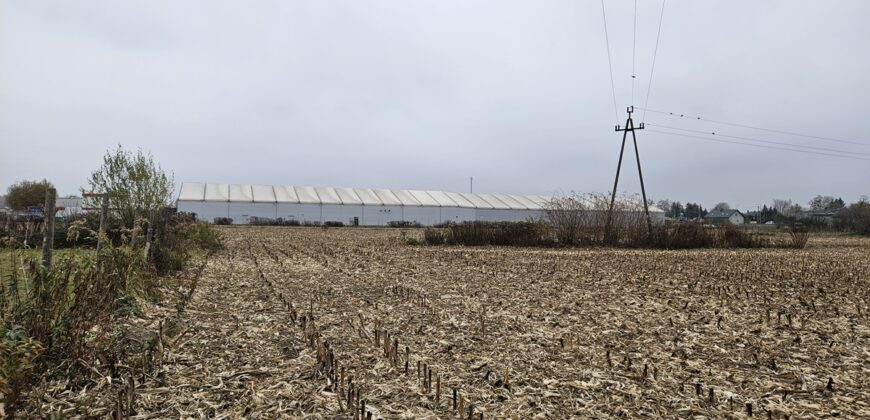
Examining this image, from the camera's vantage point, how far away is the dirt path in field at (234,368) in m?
3.40

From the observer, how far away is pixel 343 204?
169 feet

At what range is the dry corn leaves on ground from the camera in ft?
11.5

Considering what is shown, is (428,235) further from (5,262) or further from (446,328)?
(446,328)

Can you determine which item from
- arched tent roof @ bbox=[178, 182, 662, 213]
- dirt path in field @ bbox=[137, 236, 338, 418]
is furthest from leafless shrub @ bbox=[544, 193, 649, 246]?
arched tent roof @ bbox=[178, 182, 662, 213]

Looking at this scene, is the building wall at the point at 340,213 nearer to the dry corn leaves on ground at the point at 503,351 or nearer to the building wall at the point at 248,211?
the building wall at the point at 248,211

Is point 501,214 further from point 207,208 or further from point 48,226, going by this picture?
Result: point 48,226

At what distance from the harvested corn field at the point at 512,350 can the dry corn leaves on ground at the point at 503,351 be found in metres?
0.02

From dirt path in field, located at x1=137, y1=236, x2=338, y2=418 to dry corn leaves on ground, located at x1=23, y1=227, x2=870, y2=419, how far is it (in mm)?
17

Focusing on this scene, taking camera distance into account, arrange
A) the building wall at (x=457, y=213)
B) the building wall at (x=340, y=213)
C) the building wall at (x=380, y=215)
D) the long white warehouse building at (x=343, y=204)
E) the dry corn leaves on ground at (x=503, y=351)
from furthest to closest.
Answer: the building wall at (x=457, y=213) < the building wall at (x=380, y=215) < the building wall at (x=340, y=213) < the long white warehouse building at (x=343, y=204) < the dry corn leaves on ground at (x=503, y=351)

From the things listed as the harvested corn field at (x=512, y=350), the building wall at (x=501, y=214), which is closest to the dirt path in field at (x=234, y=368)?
the harvested corn field at (x=512, y=350)

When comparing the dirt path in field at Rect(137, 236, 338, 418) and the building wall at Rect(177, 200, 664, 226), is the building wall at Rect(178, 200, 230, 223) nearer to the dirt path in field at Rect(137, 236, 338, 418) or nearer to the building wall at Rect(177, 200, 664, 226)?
the building wall at Rect(177, 200, 664, 226)

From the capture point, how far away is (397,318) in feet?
20.4

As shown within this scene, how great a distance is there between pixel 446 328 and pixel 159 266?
598 centimetres

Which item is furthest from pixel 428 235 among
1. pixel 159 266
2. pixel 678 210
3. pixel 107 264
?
pixel 678 210
